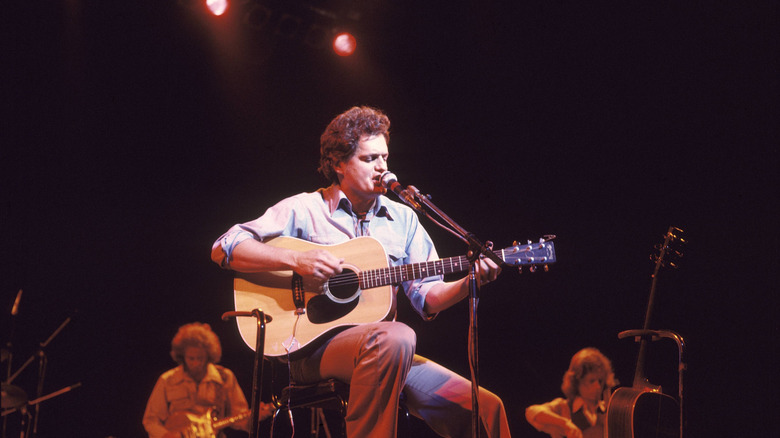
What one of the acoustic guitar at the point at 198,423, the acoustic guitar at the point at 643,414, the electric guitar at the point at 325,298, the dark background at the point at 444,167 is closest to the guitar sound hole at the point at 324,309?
the electric guitar at the point at 325,298

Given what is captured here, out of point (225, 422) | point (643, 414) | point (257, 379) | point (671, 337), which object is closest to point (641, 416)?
point (643, 414)

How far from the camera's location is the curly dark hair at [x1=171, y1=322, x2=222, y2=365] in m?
5.52

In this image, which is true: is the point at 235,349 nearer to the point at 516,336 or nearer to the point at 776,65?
the point at 516,336

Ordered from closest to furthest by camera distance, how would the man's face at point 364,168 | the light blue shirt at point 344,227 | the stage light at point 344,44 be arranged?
the light blue shirt at point 344,227
the man's face at point 364,168
the stage light at point 344,44

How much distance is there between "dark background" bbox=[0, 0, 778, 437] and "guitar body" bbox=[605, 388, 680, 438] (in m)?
2.28

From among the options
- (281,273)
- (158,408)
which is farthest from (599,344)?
(158,408)

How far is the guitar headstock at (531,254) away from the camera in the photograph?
2.63 meters

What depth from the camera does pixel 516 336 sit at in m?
5.49

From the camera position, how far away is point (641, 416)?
2797 millimetres

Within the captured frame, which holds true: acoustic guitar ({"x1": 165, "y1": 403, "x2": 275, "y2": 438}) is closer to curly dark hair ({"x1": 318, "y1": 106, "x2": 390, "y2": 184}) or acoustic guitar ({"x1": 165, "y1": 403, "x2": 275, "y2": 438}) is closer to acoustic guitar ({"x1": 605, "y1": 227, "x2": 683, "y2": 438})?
curly dark hair ({"x1": 318, "y1": 106, "x2": 390, "y2": 184})

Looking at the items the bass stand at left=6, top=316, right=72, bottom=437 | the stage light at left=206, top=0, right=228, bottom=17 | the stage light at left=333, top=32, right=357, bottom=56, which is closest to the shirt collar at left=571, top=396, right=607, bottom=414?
the stage light at left=333, top=32, right=357, bottom=56

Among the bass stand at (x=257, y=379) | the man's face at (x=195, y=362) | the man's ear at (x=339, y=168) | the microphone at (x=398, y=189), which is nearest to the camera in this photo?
the bass stand at (x=257, y=379)

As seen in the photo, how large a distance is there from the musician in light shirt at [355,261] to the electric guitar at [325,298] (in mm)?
58

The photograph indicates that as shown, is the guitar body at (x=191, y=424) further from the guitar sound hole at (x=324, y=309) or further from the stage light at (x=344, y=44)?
the stage light at (x=344, y=44)
